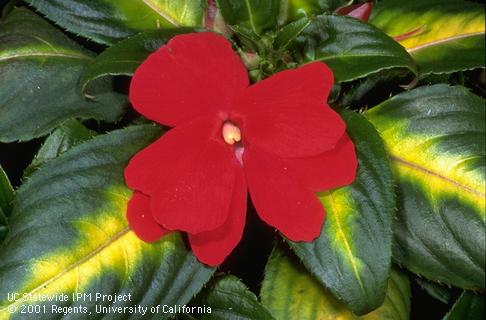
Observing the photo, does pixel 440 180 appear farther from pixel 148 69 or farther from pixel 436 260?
pixel 148 69

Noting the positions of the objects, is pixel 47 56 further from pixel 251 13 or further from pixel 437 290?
pixel 437 290

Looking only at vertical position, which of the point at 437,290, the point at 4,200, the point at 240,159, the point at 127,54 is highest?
the point at 127,54

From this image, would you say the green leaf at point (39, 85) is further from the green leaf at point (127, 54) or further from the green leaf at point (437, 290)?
the green leaf at point (437, 290)

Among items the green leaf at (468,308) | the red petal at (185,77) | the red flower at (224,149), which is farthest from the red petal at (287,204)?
the green leaf at (468,308)

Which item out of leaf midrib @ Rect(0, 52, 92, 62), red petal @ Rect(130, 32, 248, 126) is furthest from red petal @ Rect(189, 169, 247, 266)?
leaf midrib @ Rect(0, 52, 92, 62)

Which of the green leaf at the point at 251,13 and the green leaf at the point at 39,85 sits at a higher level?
the green leaf at the point at 251,13

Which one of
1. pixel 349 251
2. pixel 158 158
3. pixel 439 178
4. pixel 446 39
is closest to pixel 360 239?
pixel 349 251
